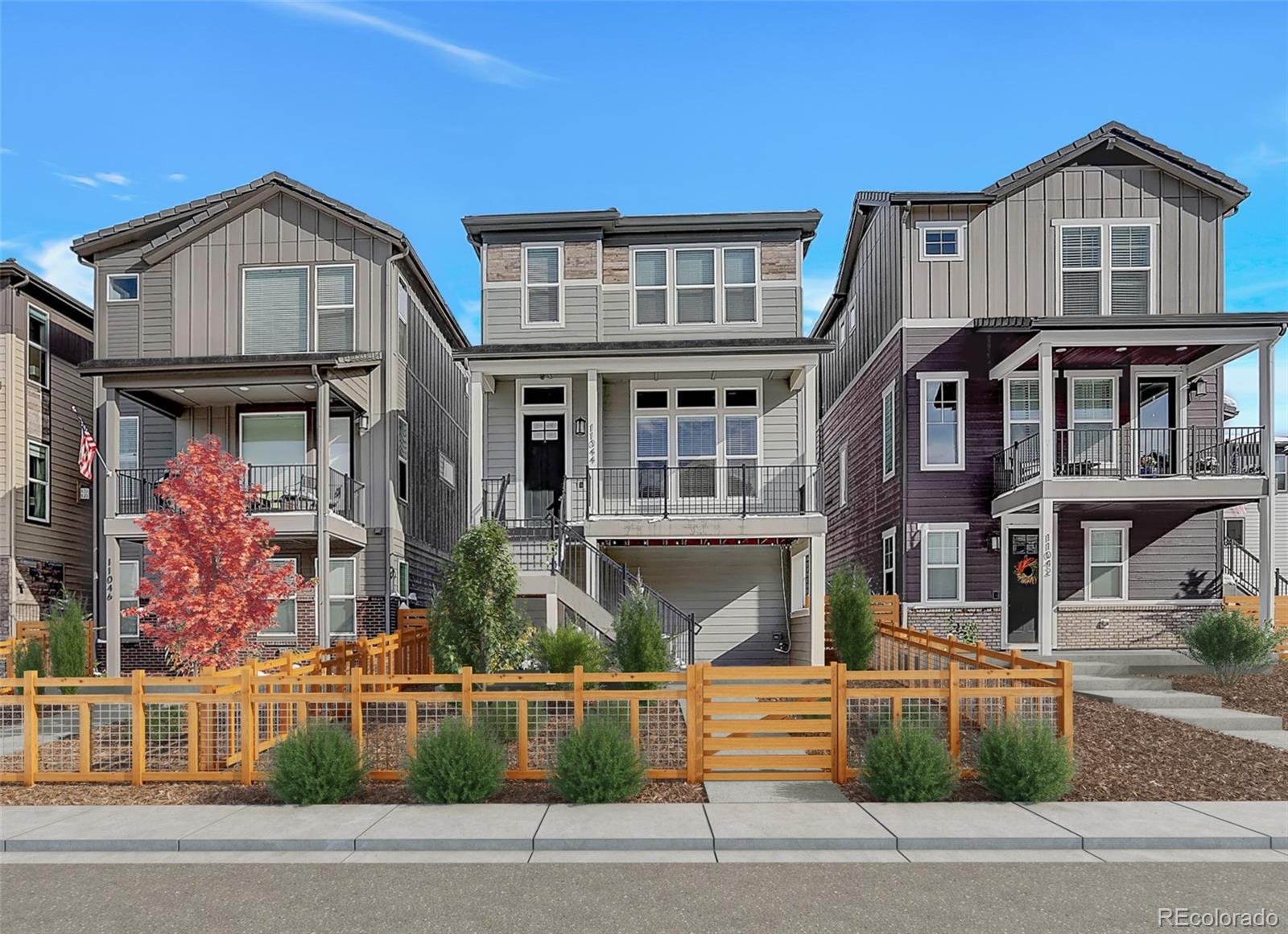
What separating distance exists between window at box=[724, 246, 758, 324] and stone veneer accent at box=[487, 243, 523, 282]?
4.18 metres

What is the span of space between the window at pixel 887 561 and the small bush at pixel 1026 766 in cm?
1167

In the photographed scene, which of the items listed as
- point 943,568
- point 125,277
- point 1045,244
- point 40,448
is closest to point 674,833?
point 943,568

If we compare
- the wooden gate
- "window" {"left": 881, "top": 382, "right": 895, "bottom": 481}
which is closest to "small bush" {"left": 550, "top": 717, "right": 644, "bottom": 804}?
the wooden gate

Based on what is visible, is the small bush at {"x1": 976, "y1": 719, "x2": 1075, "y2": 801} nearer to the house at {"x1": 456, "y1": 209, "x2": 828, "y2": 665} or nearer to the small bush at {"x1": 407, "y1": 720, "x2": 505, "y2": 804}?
the small bush at {"x1": 407, "y1": 720, "x2": 505, "y2": 804}

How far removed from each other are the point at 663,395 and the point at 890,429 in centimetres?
537

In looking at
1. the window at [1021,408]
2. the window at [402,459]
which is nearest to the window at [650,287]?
the window at [402,459]

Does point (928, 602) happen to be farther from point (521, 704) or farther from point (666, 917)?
point (666, 917)

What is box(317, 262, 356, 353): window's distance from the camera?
804 inches

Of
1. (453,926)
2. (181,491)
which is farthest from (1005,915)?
(181,491)

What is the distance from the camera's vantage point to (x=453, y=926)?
6281 millimetres

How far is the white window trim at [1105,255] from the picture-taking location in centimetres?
2012

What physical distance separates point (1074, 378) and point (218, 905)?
18.5 metres

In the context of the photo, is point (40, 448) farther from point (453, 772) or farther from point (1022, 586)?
point (1022, 586)

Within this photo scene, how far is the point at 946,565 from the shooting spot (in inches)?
791
